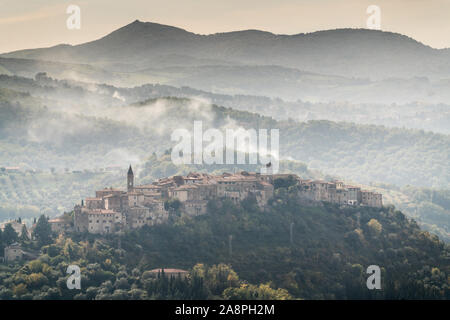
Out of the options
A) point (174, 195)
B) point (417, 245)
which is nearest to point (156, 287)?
point (174, 195)

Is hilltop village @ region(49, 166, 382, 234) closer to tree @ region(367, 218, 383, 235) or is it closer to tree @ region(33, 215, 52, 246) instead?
tree @ region(33, 215, 52, 246)

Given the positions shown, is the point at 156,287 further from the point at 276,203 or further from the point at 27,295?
the point at 276,203

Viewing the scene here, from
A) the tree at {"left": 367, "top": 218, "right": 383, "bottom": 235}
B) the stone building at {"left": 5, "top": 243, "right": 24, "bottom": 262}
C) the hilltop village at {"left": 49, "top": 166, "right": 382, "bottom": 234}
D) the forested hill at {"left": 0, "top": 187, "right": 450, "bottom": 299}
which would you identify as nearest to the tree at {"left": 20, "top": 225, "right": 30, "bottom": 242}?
the forested hill at {"left": 0, "top": 187, "right": 450, "bottom": 299}

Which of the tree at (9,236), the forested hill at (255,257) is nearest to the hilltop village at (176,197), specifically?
the forested hill at (255,257)

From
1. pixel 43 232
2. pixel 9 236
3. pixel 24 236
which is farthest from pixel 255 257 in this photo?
pixel 9 236

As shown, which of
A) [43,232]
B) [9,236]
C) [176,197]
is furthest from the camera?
[176,197]

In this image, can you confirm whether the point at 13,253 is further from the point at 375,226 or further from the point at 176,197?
the point at 375,226
